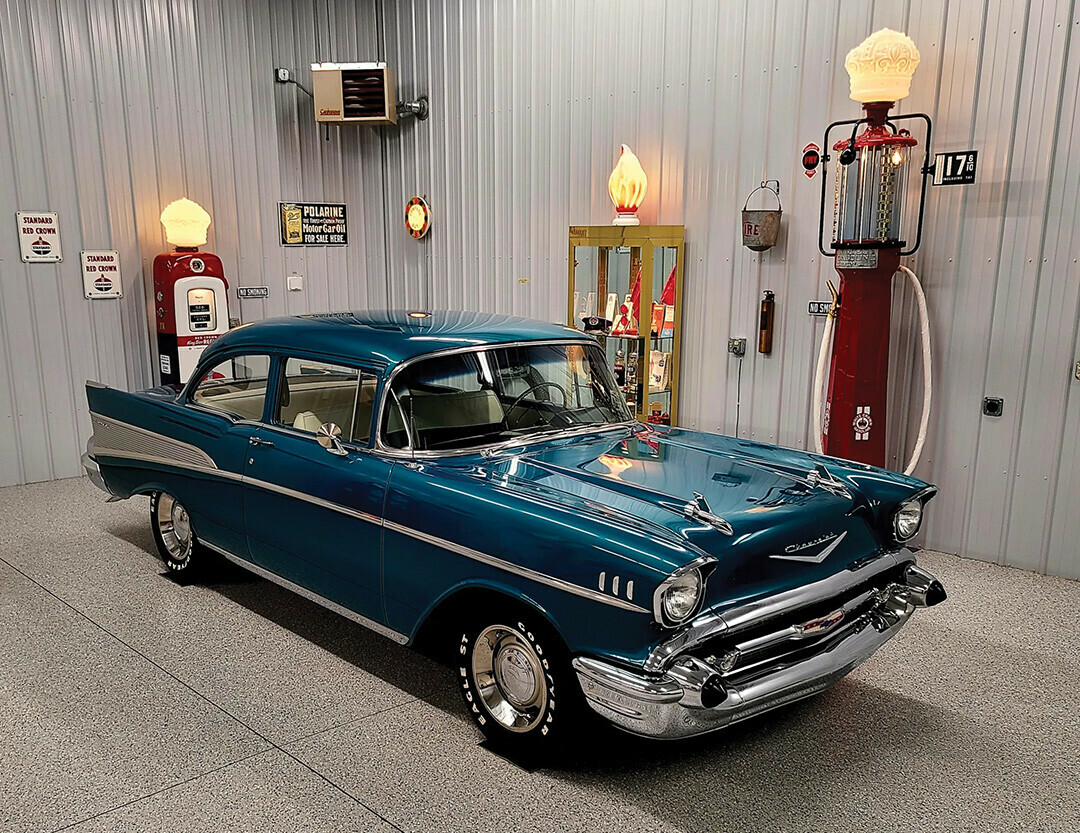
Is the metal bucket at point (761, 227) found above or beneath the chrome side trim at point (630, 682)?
above

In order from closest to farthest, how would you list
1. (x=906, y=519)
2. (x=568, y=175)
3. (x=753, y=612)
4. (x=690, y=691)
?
1. (x=690, y=691)
2. (x=753, y=612)
3. (x=906, y=519)
4. (x=568, y=175)

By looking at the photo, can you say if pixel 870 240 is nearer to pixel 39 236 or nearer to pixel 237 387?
pixel 237 387

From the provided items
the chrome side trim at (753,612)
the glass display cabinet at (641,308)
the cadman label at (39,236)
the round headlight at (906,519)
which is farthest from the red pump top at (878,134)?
the cadman label at (39,236)

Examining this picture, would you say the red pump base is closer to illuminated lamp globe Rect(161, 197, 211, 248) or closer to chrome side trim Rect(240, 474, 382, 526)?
chrome side trim Rect(240, 474, 382, 526)

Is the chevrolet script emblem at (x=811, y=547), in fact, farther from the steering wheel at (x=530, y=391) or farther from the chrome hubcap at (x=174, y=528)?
the chrome hubcap at (x=174, y=528)

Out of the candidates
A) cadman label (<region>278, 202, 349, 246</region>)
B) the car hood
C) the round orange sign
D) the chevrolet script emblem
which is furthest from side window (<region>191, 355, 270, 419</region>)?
cadman label (<region>278, 202, 349, 246</region>)

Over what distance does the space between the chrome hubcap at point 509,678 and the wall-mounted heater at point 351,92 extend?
567 centimetres

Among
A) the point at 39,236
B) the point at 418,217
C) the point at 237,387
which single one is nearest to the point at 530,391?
the point at 237,387

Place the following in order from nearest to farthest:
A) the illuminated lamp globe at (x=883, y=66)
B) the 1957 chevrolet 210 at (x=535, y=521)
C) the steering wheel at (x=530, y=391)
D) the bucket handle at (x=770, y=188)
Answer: the 1957 chevrolet 210 at (x=535, y=521) → the steering wheel at (x=530, y=391) → the illuminated lamp globe at (x=883, y=66) → the bucket handle at (x=770, y=188)

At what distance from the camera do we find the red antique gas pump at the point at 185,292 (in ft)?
22.1

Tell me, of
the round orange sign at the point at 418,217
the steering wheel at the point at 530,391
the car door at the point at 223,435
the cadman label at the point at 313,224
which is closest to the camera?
the steering wheel at the point at 530,391

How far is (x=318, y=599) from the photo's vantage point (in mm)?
3602

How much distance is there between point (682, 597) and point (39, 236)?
6.06 metres

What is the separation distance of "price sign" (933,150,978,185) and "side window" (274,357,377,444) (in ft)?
11.1
